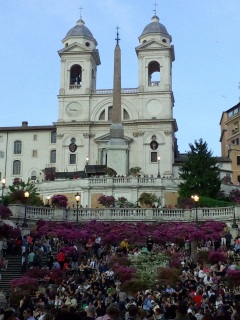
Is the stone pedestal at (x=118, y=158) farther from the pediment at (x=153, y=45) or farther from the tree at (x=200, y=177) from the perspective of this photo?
the pediment at (x=153, y=45)

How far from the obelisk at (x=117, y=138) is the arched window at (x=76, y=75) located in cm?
1333

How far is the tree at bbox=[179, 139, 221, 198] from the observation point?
66.9 meters

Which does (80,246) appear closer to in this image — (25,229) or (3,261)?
(25,229)

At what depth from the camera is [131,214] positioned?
51531mm

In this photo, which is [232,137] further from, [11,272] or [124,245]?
[11,272]

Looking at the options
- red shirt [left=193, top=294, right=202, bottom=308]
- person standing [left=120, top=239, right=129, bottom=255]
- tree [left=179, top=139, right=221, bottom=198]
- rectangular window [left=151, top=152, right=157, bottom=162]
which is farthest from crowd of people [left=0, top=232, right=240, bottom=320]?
rectangular window [left=151, top=152, right=157, bottom=162]

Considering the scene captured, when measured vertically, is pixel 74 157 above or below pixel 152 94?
below

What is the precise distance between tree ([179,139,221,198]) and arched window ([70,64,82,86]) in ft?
113

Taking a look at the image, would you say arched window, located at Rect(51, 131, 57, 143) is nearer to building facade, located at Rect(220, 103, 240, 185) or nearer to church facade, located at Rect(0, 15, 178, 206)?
church facade, located at Rect(0, 15, 178, 206)

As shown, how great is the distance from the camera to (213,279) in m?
28.1

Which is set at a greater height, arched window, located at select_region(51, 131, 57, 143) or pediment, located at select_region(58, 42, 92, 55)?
pediment, located at select_region(58, 42, 92, 55)

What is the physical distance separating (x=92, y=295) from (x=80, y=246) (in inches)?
539

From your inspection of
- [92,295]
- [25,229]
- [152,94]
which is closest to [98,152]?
[152,94]

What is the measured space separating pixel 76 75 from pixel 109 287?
75.5 meters
